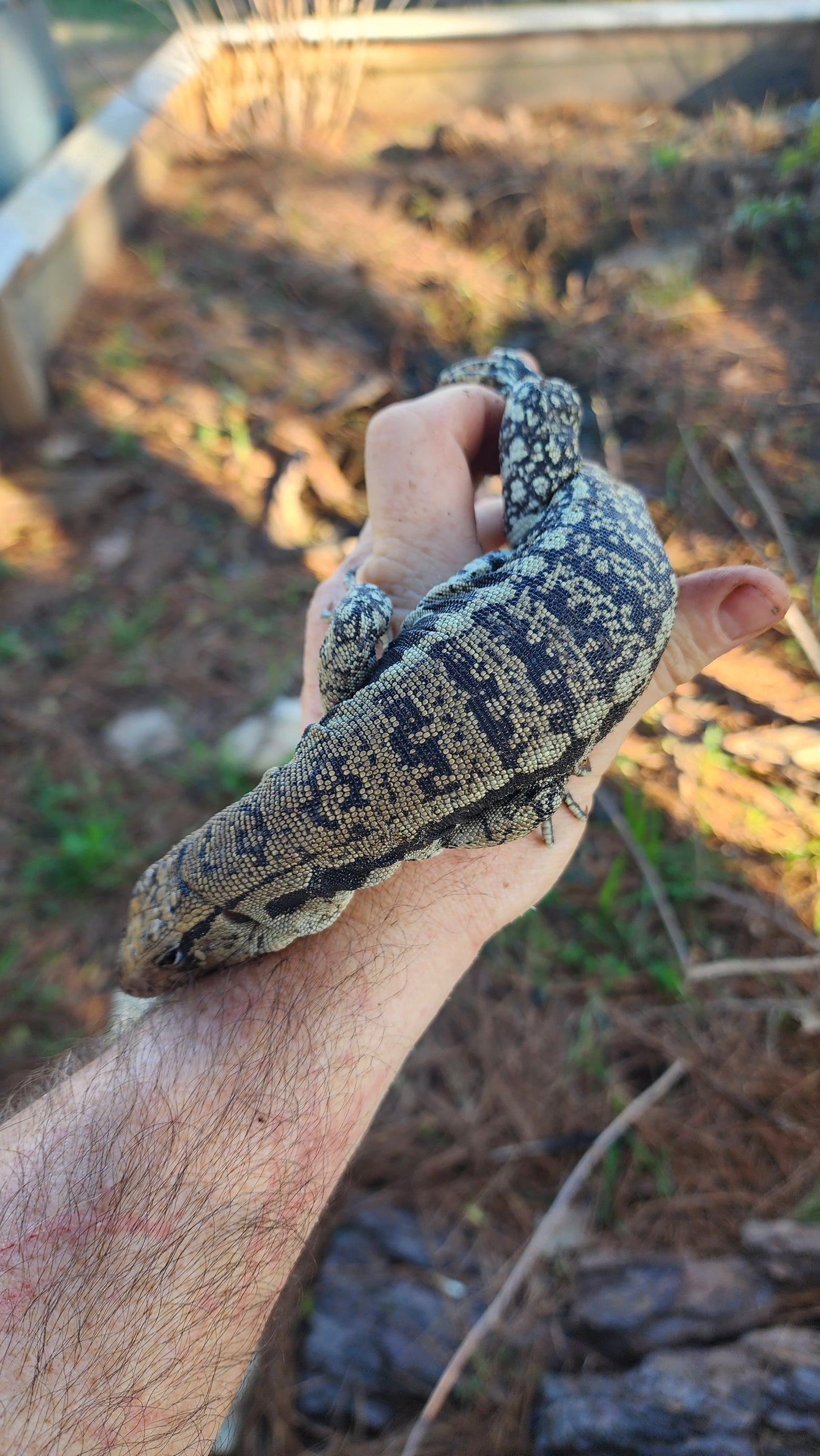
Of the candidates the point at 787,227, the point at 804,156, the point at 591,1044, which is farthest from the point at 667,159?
the point at 591,1044

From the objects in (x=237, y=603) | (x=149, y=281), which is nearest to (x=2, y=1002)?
(x=237, y=603)

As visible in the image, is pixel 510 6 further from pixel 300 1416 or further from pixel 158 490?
pixel 300 1416

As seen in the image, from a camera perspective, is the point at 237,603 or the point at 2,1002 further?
the point at 237,603

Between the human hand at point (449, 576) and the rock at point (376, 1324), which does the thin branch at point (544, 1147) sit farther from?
the human hand at point (449, 576)

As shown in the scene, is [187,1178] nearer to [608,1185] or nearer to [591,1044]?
[608,1185]

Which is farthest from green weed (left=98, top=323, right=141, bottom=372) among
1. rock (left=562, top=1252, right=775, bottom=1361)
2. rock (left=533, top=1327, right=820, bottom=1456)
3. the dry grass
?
rock (left=533, top=1327, right=820, bottom=1456)

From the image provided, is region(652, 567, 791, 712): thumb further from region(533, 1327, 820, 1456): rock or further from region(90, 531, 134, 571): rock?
region(90, 531, 134, 571): rock
